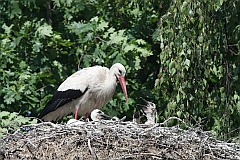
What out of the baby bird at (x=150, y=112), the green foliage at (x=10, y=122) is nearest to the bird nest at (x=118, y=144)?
the green foliage at (x=10, y=122)

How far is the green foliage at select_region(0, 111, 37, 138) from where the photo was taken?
29.3 ft

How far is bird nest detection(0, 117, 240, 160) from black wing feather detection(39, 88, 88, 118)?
237 centimetres

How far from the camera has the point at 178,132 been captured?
27.3 feet

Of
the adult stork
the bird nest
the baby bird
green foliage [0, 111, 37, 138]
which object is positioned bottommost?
the bird nest

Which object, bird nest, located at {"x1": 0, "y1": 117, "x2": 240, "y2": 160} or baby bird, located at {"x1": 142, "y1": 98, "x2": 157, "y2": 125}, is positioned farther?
baby bird, located at {"x1": 142, "y1": 98, "x2": 157, "y2": 125}

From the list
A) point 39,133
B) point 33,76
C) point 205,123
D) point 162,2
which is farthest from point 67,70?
point 39,133

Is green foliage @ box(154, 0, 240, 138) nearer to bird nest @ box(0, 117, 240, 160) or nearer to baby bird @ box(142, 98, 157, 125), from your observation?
baby bird @ box(142, 98, 157, 125)

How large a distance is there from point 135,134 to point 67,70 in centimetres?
386

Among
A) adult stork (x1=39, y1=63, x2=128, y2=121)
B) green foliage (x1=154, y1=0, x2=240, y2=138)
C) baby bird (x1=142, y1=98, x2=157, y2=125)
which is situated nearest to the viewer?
baby bird (x1=142, y1=98, x2=157, y2=125)

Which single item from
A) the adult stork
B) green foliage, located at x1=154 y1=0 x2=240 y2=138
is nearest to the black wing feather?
the adult stork

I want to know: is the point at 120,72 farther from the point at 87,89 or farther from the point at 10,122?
the point at 10,122

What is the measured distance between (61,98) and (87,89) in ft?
0.93

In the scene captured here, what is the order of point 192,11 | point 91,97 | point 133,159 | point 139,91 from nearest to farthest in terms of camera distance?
point 133,159
point 192,11
point 91,97
point 139,91

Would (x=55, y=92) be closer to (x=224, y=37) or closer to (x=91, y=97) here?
(x=91, y=97)
